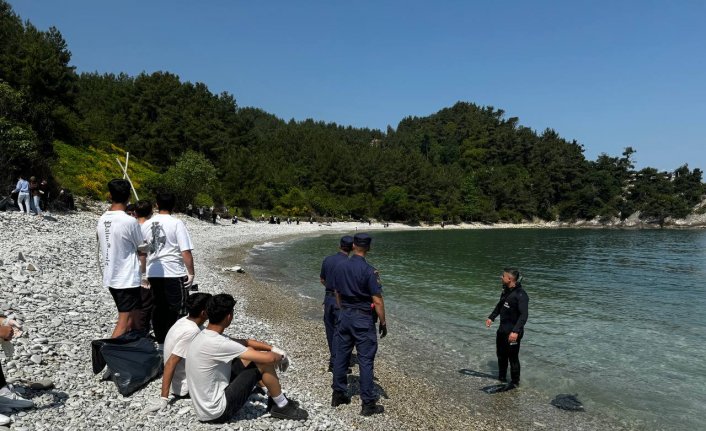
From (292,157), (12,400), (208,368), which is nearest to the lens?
(12,400)

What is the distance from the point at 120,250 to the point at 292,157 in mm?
111451

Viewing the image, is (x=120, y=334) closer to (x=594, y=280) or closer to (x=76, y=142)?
(x=594, y=280)

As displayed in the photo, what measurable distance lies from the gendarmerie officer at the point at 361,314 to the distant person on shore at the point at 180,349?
2087 mm

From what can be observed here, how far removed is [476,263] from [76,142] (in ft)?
173

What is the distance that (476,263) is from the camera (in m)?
35.2

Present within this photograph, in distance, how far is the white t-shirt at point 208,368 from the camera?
5441mm

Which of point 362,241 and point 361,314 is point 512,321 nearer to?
point 361,314

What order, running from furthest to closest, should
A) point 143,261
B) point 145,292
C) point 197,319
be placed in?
point 145,292
point 143,261
point 197,319

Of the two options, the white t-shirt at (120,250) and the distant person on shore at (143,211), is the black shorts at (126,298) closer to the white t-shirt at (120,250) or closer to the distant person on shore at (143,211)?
the white t-shirt at (120,250)

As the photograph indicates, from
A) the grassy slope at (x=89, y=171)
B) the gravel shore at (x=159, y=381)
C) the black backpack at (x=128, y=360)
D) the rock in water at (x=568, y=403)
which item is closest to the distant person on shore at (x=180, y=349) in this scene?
the gravel shore at (x=159, y=381)

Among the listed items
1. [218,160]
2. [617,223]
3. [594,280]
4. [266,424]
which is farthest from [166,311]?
[617,223]

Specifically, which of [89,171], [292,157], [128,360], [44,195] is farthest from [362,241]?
[292,157]

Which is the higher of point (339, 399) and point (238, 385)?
point (238, 385)

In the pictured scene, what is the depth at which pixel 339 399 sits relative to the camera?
7094 millimetres
